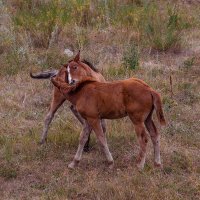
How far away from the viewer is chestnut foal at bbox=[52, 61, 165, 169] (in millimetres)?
6441

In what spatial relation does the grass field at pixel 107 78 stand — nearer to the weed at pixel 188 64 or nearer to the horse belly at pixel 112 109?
the weed at pixel 188 64

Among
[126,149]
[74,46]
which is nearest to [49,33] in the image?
[74,46]

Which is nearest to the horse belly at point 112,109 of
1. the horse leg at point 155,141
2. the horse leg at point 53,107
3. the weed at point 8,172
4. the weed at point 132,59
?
the horse leg at point 155,141

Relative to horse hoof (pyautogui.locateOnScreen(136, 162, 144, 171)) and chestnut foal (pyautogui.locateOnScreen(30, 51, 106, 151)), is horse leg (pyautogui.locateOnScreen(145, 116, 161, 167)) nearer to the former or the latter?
horse hoof (pyautogui.locateOnScreen(136, 162, 144, 171))

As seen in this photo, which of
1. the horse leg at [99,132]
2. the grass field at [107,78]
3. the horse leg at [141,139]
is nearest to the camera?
the grass field at [107,78]

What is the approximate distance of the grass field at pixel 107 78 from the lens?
6.37 m

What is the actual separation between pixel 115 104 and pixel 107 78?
11.0ft

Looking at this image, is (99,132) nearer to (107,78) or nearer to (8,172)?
(8,172)

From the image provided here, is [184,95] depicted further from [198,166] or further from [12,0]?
[12,0]

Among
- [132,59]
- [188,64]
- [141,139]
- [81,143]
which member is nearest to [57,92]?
[81,143]

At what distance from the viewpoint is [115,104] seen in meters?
6.54

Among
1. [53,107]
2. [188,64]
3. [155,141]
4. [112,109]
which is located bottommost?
[188,64]

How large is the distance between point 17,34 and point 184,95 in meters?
3.78

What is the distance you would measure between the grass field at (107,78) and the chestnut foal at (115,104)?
313mm
